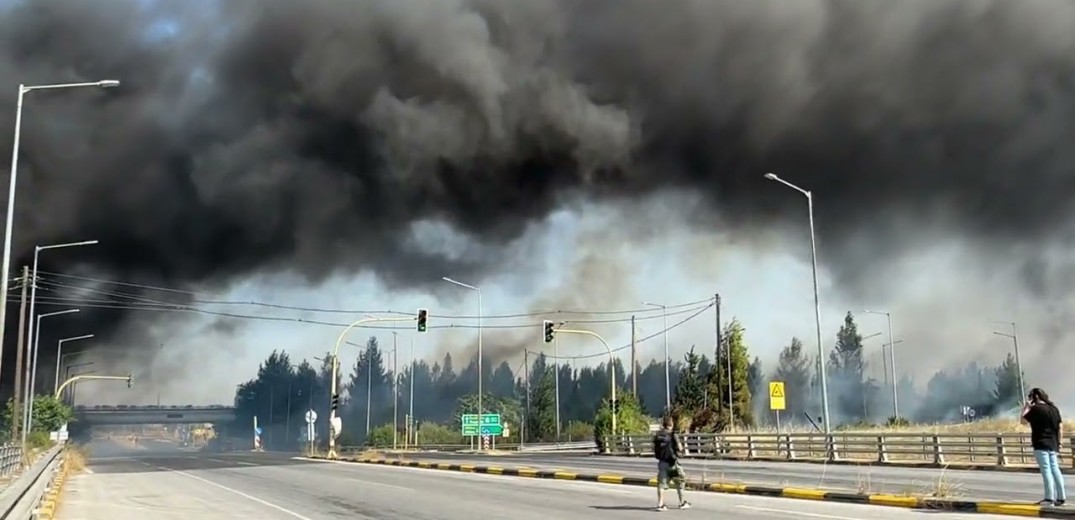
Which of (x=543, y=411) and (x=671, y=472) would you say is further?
(x=543, y=411)

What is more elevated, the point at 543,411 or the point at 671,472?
the point at 543,411

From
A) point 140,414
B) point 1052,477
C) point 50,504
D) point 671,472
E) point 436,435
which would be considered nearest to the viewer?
point 1052,477

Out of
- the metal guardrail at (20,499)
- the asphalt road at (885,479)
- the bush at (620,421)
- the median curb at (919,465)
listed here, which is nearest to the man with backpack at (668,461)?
the asphalt road at (885,479)

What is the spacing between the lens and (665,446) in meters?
18.2

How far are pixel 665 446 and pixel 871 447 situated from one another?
20.4m

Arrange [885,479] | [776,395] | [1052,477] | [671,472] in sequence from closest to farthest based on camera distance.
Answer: [1052,477], [671,472], [885,479], [776,395]

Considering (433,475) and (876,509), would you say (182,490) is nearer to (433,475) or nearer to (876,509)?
(433,475)

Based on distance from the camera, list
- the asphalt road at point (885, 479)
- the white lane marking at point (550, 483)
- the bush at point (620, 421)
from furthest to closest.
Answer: the bush at point (620, 421) < the white lane marking at point (550, 483) < the asphalt road at point (885, 479)

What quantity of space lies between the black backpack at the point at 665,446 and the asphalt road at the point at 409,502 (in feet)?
3.23

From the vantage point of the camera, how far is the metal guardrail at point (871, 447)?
97.2 ft

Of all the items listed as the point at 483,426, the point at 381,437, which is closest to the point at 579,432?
the point at 381,437

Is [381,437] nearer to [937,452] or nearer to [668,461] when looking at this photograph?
[937,452]

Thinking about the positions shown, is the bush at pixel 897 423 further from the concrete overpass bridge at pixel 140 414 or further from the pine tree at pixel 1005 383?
the concrete overpass bridge at pixel 140 414

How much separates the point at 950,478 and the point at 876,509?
335 inches
